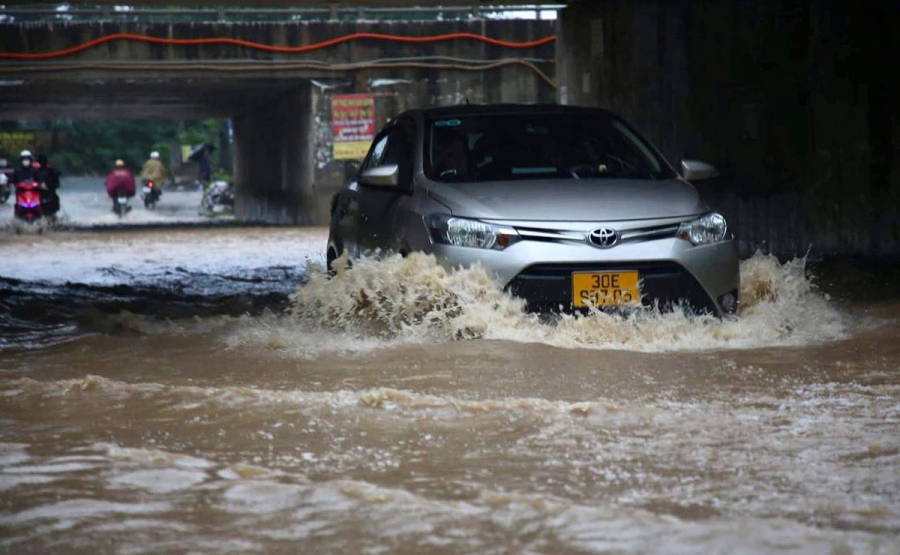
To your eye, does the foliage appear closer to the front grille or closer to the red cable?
the red cable

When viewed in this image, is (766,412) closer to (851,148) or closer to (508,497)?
(508,497)

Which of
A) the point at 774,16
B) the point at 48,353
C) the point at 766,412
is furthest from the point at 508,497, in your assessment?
the point at 774,16

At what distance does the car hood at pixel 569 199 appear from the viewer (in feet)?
25.5

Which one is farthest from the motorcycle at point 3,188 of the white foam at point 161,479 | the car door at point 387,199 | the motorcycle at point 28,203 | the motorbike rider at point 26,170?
the white foam at point 161,479

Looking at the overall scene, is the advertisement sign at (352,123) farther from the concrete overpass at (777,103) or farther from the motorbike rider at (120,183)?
the concrete overpass at (777,103)

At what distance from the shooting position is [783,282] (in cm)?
883

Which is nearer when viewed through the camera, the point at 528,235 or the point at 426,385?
the point at 426,385

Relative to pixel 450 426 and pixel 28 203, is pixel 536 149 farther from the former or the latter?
pixel 28 203

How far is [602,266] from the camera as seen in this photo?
7.63 metres

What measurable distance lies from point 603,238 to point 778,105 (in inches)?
250

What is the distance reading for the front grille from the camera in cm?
761

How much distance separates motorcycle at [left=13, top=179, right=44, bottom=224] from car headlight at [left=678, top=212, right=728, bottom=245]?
20.7m

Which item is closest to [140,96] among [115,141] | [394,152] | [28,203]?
[28,203]

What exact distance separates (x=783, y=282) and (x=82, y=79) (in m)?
18.8
